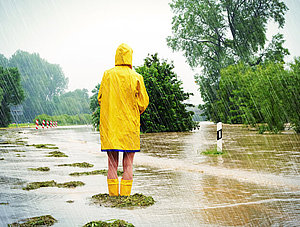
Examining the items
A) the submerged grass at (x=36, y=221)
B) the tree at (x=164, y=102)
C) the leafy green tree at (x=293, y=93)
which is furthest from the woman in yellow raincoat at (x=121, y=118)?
the tree at (x=164, y=102)

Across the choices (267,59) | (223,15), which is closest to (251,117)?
(267,59)

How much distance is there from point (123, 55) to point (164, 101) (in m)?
19.8

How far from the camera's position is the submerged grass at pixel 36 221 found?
3.61 metres

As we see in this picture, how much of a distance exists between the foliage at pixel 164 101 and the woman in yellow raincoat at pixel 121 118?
62.5 feet

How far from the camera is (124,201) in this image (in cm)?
455

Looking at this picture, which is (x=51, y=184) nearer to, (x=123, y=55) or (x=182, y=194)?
(x=182, y=194)

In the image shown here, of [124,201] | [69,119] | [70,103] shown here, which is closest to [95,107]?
[124,201]

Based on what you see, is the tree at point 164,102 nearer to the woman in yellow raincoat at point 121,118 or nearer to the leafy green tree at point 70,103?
the woman in yellow raincoat at point 121,118

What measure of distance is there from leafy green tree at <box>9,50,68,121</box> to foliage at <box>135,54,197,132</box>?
7048 cm

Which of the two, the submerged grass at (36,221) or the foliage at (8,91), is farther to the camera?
the foliage at (8,91)

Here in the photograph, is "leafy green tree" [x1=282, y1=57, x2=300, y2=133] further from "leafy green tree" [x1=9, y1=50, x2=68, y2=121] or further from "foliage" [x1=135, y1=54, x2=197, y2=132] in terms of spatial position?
"leafy green tree" [x1=9, y1=50, x2=68, y2=121]

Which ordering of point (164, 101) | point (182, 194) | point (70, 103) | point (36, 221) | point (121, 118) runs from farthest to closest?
point (70, 103), point (164, 101), point (182, 194), point (121, 118), point (36, 221)

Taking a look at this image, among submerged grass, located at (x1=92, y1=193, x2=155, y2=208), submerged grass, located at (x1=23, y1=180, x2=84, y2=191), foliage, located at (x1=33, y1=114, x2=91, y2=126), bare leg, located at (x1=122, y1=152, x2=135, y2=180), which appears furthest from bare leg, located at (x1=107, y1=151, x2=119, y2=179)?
foliage, located at (x1=33, y1=114, x2=91, y2=126)

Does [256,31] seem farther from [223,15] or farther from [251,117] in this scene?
[251,117]
